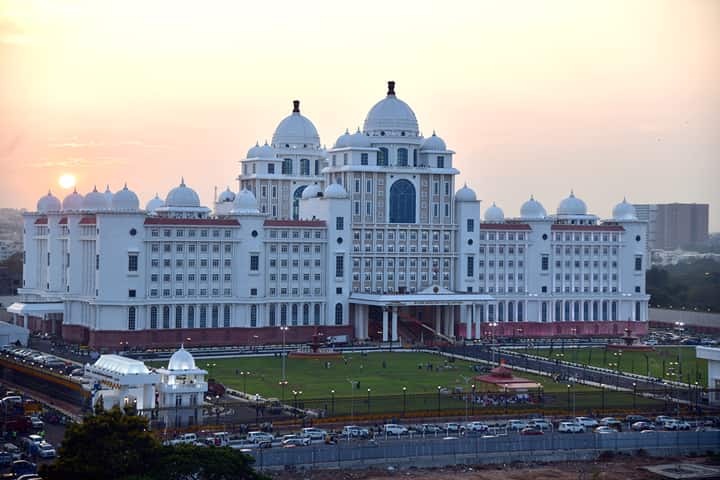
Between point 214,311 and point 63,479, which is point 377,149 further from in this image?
point 63,479

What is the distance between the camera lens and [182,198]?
13850cm

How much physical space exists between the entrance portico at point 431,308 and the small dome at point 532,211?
13123 mm

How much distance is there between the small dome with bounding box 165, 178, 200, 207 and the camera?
5443 inches

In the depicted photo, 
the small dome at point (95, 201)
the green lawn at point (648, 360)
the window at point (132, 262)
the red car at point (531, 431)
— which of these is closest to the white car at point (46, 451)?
the red car at point (531, 431)

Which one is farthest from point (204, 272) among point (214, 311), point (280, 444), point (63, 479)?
point (63, 479)

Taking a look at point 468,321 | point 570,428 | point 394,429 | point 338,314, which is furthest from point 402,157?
point 394,429

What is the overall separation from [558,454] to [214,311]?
192ft

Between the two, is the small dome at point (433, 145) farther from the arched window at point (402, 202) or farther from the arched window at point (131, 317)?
the arched window at point (131, 317)

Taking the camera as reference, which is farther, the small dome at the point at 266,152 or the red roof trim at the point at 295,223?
the small dome at the point at 266,152

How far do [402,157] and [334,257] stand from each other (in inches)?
523

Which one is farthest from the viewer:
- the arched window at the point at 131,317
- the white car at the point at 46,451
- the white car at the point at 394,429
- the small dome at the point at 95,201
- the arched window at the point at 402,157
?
the arched window at the point at 402,157

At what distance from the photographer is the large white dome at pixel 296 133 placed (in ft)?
507

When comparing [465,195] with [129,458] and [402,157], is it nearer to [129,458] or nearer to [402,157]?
[402,157]

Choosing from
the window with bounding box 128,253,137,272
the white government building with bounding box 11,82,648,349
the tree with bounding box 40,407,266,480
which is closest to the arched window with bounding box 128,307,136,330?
the white government building with bounding box 11,82,648,349
